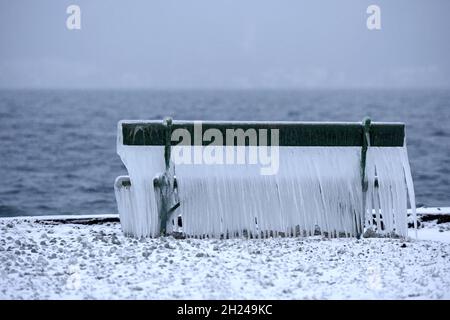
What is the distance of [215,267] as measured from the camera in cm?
556

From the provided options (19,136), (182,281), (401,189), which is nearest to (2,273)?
(182,281)

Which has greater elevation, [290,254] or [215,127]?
[215,127]

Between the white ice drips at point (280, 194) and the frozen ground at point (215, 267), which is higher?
the white ice drips at point (280, 194)

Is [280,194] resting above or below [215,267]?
above

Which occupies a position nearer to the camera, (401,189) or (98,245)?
(98,245)

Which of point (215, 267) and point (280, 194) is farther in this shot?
point (280, 194)

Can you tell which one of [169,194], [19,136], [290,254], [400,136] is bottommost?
[19,136]

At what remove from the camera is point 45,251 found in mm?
6047

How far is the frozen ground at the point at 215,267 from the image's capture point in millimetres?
4934

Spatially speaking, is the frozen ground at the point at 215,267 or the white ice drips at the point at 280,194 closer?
the frozen ground at the point at 215,267

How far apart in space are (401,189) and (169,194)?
95.5 inches
